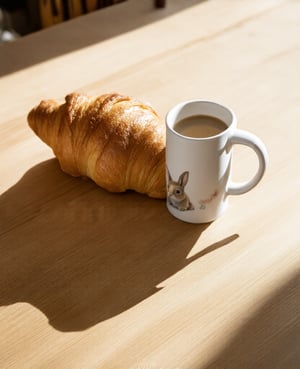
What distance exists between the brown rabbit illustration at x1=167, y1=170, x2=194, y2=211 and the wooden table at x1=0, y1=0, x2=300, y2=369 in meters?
0.03

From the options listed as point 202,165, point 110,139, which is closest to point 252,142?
point 202,165

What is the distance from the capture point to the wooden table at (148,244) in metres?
0.63

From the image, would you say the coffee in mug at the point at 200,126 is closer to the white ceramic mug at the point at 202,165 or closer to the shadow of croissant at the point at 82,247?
the white ceramic mug at the point at 202,165

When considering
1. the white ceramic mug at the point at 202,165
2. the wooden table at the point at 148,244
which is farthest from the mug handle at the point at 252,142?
the wooden table at the point at 148,244

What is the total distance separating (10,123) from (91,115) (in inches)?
9.7

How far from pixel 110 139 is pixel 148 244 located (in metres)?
0.16

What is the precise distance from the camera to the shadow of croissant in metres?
0.69

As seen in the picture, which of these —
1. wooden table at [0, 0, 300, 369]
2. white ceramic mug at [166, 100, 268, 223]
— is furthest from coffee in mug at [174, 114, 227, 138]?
wooden table at [0, 0, 300, 369]

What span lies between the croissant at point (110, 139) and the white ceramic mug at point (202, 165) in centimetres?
5

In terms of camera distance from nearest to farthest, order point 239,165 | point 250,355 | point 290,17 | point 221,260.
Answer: point 250,355, point 221,260, point 239,165, point 290,17

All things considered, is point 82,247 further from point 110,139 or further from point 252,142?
point 252,142

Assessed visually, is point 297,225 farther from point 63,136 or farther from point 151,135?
point 63,136

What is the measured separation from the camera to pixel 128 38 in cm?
118

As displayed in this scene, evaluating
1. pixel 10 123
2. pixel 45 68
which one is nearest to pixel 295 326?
pixel 10 123
